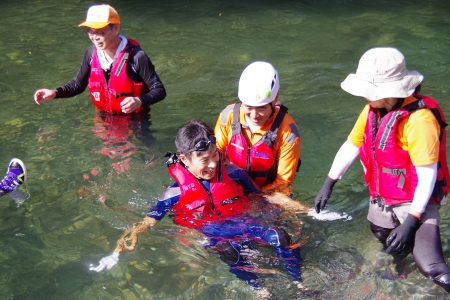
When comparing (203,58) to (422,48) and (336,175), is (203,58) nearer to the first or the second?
(422,48)

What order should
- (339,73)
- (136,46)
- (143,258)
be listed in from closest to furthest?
(143,258) → (136,46) → (339,73)

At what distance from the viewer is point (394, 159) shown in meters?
3.87

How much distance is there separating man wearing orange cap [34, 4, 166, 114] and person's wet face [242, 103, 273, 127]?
1.55 metres

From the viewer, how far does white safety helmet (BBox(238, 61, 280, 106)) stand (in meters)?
4.40

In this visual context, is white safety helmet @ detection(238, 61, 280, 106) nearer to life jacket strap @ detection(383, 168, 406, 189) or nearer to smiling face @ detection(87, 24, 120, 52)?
life jacket strap @ detection(383, 168, 406, 189)

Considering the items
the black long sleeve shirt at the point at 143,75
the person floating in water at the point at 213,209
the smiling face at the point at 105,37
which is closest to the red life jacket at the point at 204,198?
the person floating in water at the point at 213,209

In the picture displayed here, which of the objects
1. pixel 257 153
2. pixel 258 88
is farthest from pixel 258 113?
pixel 257 153

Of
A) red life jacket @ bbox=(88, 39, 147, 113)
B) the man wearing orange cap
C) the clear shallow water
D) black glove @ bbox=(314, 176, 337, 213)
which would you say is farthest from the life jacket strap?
red life jacket @ bbox=(88, 39, 147, 113)

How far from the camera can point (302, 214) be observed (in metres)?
4.93

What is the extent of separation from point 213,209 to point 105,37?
2.29m

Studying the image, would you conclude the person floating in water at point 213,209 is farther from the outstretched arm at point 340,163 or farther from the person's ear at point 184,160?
the outstretched arm at point 340,163

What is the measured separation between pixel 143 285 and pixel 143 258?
0.32 m

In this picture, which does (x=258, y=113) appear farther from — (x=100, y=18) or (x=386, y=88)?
(x=100, y=18)

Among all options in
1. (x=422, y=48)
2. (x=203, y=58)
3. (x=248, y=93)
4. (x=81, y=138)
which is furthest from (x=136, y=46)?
(x=422, y=48)
